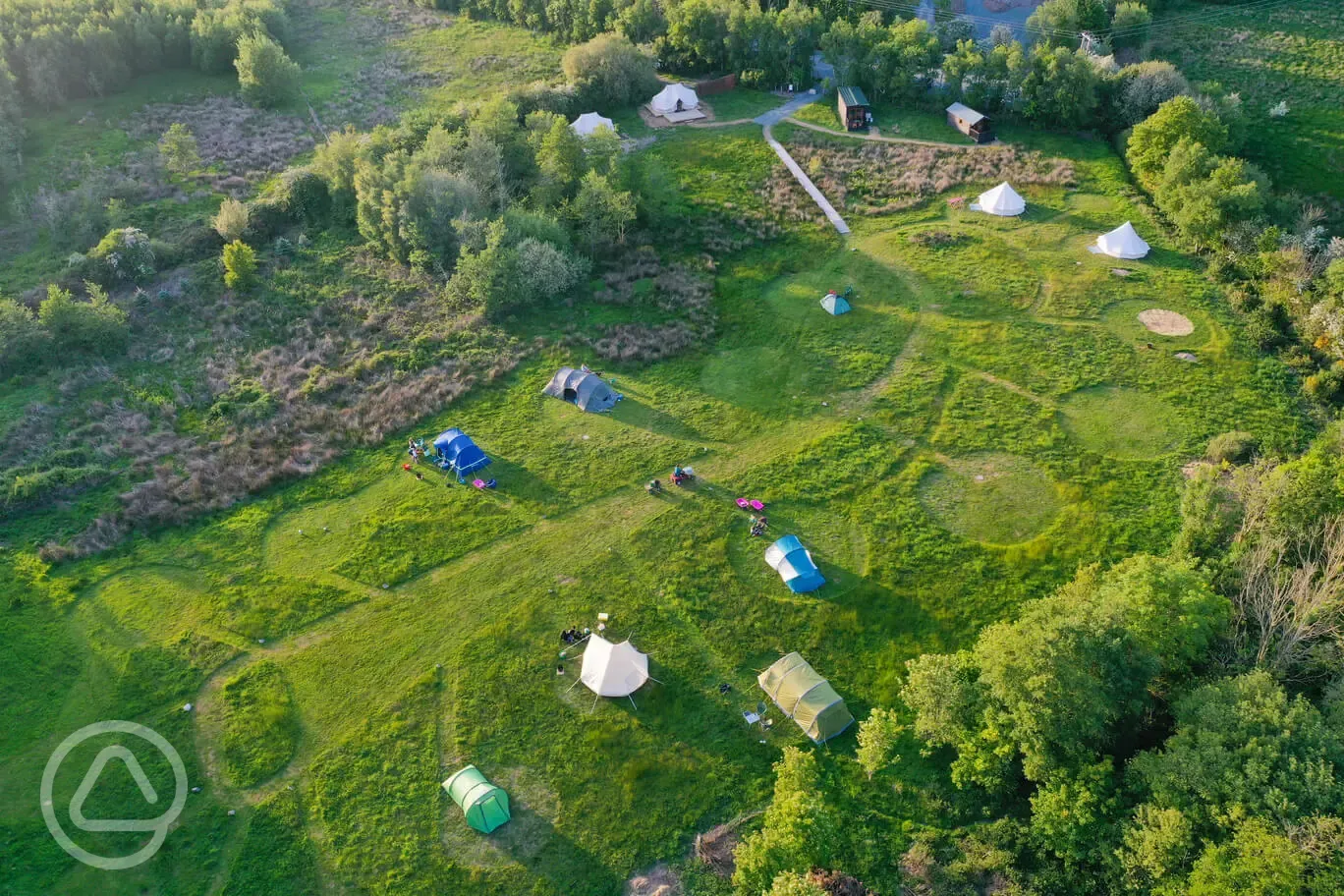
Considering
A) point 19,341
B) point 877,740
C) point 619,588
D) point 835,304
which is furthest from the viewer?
point 835,304

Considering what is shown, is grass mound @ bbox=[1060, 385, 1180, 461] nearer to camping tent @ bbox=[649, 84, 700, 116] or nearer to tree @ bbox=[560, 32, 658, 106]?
camping tent @ bbox=[649, 84, 700, 116]

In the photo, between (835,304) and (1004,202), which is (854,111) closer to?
(1004,202)

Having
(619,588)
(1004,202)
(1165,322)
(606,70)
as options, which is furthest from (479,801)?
(606,70)

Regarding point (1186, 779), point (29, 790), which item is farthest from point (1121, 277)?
point (29, 790)

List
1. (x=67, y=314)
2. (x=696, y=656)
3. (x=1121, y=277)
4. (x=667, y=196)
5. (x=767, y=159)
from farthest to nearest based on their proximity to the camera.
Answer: (x=767, y=159) → (x=667, y=196) → (x=1121, y=277) → (x=67, y=314) → (x=696, y=656)

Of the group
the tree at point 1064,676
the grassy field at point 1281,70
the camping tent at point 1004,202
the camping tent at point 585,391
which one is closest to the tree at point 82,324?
the camping tent at point 585,391

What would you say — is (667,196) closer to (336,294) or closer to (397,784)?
(336,294)

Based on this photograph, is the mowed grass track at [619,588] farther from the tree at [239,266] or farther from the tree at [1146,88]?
the tree at [1146,88]
